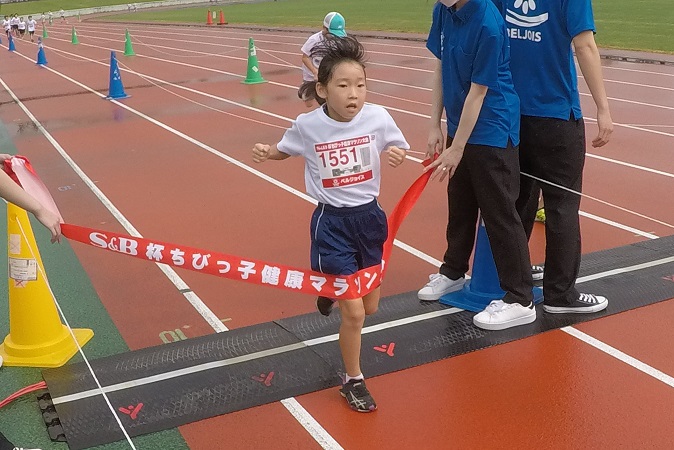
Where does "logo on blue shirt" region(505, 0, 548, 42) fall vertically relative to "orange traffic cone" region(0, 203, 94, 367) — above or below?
above

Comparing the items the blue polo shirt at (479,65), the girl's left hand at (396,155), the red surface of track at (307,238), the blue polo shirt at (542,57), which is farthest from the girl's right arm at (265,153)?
the blue polo shirt at (542,57)

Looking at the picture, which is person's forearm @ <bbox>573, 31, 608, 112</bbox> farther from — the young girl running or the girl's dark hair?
the girl's dark hair

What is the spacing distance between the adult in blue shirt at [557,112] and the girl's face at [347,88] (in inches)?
54.3

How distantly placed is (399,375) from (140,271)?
2.72m

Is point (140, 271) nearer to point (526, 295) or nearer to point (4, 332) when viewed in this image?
point (4, 332)

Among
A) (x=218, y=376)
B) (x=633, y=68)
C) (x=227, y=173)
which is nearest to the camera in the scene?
(x=218, y=376)

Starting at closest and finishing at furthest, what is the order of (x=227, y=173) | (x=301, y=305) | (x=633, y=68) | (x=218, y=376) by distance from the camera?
(x=218, y=376) < (x=301, y=305) < (x=227, y=173) < (x=633, y=68)

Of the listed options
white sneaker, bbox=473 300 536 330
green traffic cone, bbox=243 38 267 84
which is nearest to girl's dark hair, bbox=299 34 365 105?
white sneaker, bbox=473 300 536 330

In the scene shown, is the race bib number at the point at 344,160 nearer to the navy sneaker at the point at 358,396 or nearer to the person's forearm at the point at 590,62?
the navy sneaker at the point at 358,396

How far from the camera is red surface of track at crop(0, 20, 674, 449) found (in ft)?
12.8

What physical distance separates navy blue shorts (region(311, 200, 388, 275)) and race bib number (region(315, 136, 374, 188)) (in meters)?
0.15

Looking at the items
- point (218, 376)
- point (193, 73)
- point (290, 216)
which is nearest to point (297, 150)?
point (218, 376)

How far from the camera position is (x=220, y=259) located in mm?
4039

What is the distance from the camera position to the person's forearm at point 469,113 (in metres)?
4.38
